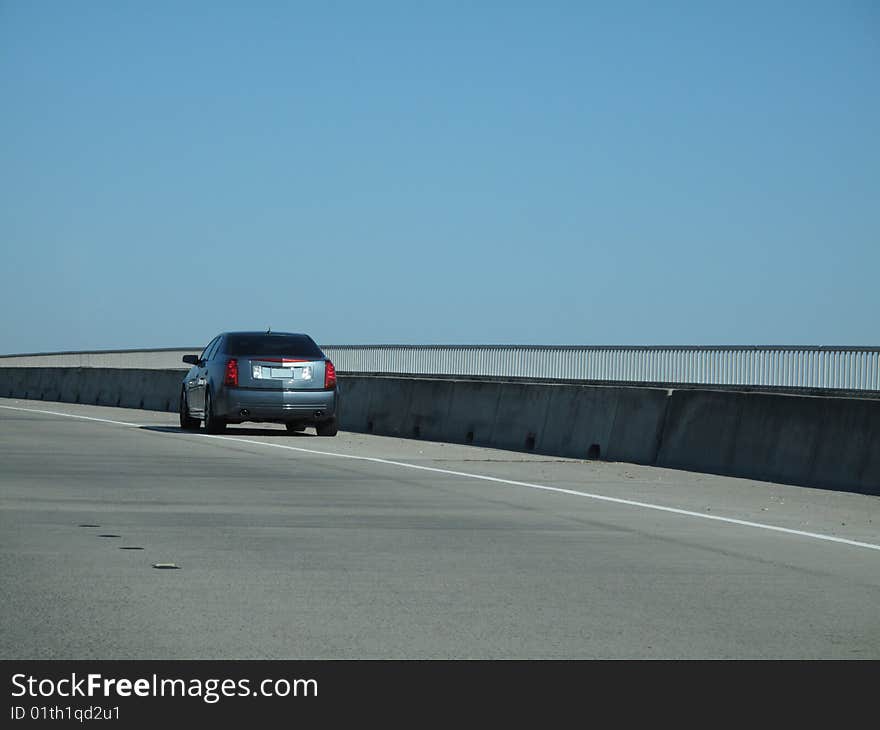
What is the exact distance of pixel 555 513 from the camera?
14.4 m

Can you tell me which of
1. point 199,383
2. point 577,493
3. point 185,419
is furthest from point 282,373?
point 577,493

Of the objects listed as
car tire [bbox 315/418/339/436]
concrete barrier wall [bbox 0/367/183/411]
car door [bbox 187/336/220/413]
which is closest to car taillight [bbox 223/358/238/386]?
car door [bbox 187/336/220/413]

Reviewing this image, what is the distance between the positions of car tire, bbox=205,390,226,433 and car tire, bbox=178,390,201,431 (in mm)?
1418

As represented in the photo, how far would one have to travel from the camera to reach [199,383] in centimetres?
2758

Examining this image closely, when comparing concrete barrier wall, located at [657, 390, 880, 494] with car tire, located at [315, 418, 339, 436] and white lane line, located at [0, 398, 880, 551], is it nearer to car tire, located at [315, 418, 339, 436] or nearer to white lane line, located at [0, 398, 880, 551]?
white lane line, located at [0, 398, 880, 551]

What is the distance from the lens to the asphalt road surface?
7.99 m

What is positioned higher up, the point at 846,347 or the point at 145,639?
the point at 846,347

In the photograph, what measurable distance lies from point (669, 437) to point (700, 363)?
16.6 metres

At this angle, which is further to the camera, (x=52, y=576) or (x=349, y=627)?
(x=52, y=576)

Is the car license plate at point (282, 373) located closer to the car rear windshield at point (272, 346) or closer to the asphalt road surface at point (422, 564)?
the car rear windshield at point (272, 346)

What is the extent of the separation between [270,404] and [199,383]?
216 cm

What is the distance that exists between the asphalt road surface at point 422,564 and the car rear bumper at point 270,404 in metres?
6.30
